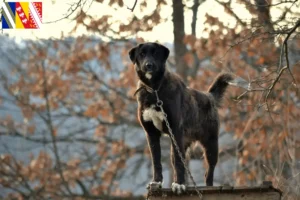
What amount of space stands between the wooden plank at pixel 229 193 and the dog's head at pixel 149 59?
120 cm

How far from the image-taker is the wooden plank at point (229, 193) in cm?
665

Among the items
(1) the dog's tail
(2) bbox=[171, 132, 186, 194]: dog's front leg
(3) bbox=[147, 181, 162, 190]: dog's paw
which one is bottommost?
(3) bbox=[147, 181, 162, 190]: dog's paw

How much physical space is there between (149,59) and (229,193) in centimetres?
157

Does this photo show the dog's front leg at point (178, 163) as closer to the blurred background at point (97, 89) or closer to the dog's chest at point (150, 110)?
the dog's chest at point (150, 110)

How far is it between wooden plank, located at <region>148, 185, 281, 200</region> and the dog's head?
3.95 feet

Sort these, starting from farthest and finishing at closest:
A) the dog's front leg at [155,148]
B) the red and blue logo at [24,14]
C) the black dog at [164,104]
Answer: the red and blue logo at [24,14] → the dog's front leg at [155,148] → the black dog at [164,104]

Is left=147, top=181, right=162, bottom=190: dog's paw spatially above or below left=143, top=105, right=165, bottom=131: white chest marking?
below

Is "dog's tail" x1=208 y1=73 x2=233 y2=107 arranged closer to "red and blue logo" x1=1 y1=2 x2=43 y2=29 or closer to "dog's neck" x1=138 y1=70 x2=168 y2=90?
"dog's neck" x1=138 y1=70 x2=168 y2=90

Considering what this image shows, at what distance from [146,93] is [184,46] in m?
11.1

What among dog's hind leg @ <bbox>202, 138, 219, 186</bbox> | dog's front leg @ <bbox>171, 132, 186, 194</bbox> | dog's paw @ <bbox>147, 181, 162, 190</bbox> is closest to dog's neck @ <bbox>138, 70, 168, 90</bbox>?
dog's front leg @ <bbox>171, 132, 186, 194</bbox>

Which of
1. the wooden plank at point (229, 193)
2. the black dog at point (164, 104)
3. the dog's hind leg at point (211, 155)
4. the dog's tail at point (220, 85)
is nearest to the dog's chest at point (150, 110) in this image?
the black dog at point (164, 104)

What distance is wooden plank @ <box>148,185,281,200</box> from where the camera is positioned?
6.65 metres

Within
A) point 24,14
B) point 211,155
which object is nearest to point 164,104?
point 211,155

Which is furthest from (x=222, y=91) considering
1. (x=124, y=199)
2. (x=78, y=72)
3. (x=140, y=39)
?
(x=78, y=72)
